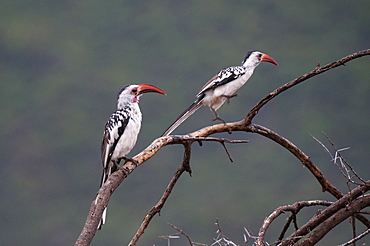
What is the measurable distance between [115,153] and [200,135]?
1.27 feet

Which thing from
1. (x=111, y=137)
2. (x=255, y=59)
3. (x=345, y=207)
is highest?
(x=255, y=59)

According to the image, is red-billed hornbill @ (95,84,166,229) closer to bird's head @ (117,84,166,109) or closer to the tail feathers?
bird's head @ (117,84,166,109)

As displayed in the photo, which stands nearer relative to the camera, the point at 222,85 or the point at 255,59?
the point at 222,85

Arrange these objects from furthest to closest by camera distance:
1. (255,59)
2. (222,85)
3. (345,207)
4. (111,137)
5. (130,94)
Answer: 1. (255,59)
2. (222,85)
3. (130,94)
4. (111,137)
5. (345,207)

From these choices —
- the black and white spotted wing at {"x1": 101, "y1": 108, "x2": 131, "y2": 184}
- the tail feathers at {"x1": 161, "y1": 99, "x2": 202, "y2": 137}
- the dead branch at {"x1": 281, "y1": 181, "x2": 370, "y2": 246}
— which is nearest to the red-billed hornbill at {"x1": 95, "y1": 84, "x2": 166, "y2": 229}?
the black and white spotted wing at {"x1": 101, "y1": 108, "x2": 131, "y2": 184}

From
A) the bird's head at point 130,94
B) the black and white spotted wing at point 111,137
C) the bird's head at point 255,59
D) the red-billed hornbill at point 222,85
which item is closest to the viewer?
the black and white spotted wing at point 111,137

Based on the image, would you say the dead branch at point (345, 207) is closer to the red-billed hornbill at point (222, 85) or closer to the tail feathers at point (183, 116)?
the tail feathers at point (183, 116)

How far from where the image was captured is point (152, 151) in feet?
5.74

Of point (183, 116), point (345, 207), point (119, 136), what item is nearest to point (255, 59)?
point (183, 116)

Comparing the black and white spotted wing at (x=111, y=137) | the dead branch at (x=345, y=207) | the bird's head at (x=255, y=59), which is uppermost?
the bird's head at (x=255, y=59)

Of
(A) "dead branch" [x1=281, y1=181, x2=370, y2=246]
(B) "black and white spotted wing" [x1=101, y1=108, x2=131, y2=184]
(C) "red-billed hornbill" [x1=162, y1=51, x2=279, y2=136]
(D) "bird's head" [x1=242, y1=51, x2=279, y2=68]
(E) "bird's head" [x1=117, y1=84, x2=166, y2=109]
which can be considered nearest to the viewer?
(A) "dead branch" [x1=281, y1=181, x2=370, y2=246]

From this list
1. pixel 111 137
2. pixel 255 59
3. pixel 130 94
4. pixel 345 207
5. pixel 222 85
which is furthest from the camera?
pixel 255 59

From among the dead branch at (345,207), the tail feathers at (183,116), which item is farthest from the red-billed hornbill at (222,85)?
the dead branch at (345,207)

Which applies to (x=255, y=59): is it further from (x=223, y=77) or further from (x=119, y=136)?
(x=119, y=136)
